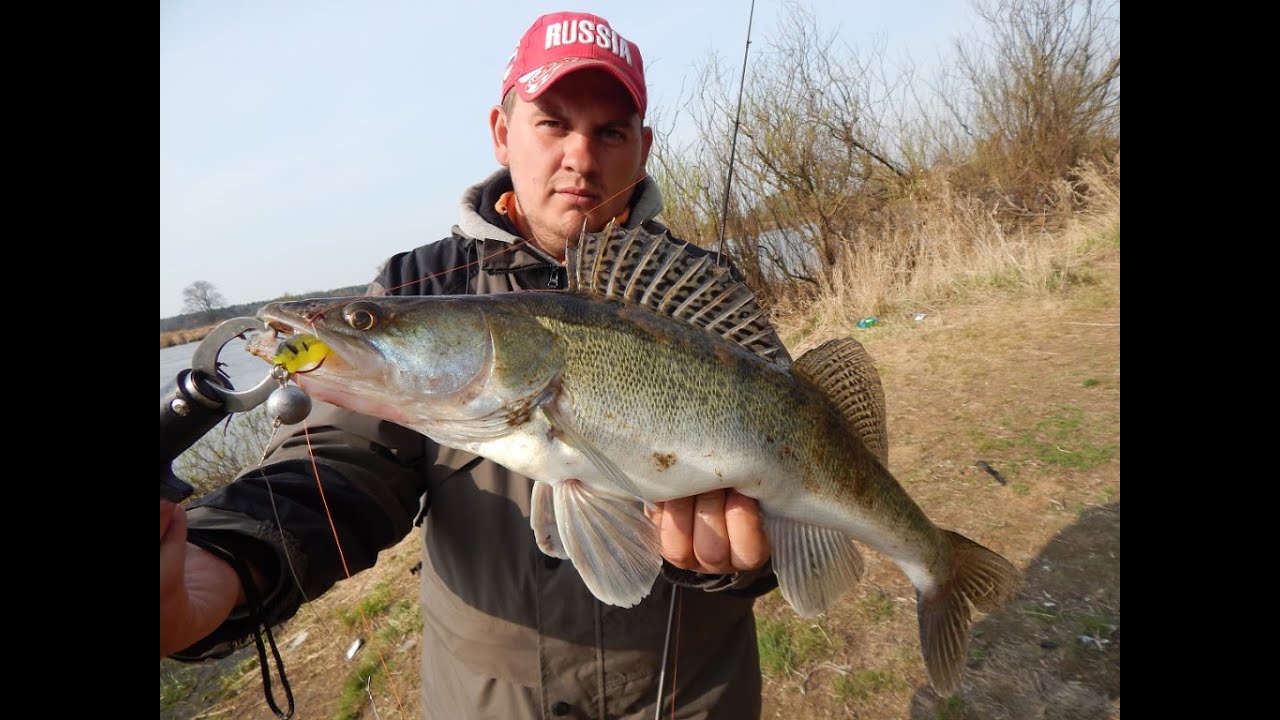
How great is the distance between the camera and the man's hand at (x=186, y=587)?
113 cm

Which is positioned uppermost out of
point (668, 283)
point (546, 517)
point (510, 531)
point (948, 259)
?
point (948, 259)

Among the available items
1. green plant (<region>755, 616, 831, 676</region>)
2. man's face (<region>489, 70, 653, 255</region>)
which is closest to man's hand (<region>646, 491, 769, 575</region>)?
man's face (<region>489, 70, 653, 255</region>)

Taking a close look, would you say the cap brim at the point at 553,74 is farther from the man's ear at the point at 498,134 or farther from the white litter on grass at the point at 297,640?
the white litter on grass at the point at 297,640

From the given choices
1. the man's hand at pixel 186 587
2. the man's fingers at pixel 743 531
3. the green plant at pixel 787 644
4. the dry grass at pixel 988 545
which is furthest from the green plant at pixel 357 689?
the man's fingers at pixel 743 531

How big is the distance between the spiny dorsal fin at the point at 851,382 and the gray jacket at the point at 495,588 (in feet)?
1.95

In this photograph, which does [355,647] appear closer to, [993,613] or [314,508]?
[314,508]

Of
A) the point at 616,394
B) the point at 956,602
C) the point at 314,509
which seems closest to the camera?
the point at 616,394

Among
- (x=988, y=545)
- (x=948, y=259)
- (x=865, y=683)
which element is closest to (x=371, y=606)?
(x=865, y=683)

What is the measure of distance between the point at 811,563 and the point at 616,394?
90 centimetres

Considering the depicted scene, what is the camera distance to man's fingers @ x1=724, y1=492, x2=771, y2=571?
5.68ft

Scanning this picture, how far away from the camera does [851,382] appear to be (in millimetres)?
1987

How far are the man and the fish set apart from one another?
0.58 feet
